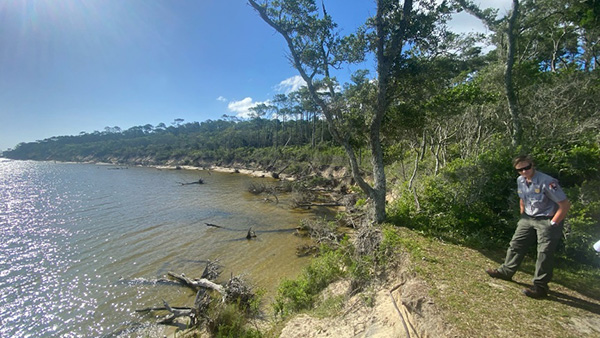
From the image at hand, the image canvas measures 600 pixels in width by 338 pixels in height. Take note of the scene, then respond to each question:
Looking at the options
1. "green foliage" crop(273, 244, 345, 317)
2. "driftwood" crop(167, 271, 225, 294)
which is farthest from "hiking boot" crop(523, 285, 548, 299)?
"driftwood" crop(167, 271, 225, 294)

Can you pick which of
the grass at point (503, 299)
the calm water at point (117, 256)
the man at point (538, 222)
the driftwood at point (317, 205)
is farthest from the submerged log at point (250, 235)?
the man at point (538, 222)

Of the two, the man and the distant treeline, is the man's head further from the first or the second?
the distant treeline

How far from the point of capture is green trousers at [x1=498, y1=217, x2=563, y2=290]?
362 cm

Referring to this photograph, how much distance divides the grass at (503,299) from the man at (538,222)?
0.25 meters

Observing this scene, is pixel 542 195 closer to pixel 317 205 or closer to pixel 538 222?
pixel 538 222

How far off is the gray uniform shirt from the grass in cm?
127

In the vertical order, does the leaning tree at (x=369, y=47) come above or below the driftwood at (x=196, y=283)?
above

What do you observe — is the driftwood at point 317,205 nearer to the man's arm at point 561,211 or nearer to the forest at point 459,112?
the forest at point 459,112

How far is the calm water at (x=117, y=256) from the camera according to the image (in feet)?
23.0

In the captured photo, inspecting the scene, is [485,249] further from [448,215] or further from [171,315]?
[171,315]

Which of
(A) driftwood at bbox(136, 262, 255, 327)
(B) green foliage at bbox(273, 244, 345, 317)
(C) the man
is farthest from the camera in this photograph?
(A) driftwood at bbox(136, 262, 255, 327)

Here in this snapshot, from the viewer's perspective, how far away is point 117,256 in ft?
34.9

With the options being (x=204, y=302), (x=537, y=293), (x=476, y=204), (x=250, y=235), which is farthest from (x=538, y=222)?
(x=250, y=235)

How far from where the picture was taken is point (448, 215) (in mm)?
6820
